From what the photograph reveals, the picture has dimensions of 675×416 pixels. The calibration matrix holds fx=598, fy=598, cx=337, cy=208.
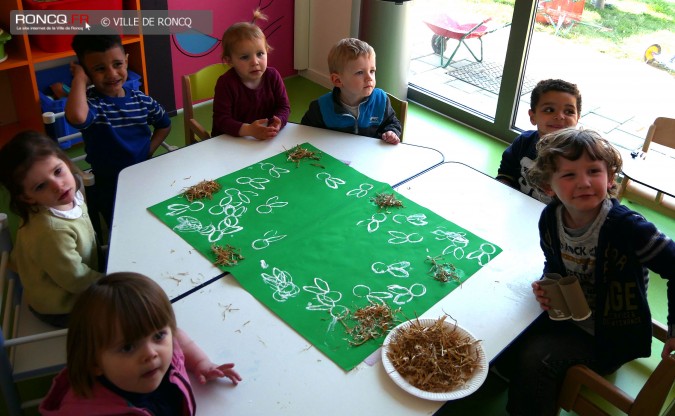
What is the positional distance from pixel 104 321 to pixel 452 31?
377 cm

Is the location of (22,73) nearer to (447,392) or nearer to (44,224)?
(44,224)

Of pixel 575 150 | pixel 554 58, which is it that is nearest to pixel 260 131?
pixel 575 150

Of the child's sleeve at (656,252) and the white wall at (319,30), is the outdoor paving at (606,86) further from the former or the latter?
the child's sleeve at (656,252)

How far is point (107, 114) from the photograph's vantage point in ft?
8.16

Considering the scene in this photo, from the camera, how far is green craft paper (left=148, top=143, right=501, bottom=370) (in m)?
→ 1.63

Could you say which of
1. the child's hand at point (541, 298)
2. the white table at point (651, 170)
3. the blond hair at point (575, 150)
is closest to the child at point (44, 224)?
the child's hand at point (541, 298)

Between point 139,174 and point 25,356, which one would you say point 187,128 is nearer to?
point 139,174

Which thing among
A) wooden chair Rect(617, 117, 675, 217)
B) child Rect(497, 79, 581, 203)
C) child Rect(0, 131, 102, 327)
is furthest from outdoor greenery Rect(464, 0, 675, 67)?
child Rect(0, 131, 102, 327)

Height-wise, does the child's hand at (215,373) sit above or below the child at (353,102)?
below

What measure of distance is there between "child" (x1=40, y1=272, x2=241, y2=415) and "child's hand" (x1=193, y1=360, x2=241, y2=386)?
50mm

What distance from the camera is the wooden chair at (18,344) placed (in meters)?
1.62

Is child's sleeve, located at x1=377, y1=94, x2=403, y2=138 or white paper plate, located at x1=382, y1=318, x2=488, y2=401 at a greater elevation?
child's sleeve, located at x1=377, y1=94, x2=403, y2=138

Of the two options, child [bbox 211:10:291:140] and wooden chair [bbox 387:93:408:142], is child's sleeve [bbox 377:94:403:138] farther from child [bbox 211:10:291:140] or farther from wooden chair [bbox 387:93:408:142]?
child [bbox 211:10:291:140]

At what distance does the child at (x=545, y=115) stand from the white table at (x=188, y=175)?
1.13 feet
